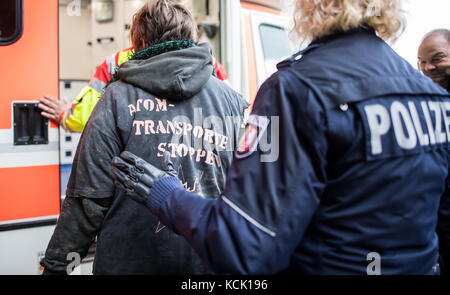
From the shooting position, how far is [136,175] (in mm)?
1049

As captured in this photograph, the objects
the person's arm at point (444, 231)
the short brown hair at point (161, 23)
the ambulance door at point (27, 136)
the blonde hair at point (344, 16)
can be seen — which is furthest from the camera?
the ambulance door at point (27, 136)

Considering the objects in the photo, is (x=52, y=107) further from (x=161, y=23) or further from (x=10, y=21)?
(x=161, y=23)

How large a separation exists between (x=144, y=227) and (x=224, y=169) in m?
0.43

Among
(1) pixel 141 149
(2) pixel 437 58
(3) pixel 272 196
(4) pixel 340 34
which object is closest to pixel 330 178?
(3) pixel 272 196

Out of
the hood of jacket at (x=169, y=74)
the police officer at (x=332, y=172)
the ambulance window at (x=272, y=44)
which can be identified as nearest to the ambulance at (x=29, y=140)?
the hood of jacket at (x=169, y=74)

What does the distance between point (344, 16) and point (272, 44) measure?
8.56ft

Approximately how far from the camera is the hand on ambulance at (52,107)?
1924mm

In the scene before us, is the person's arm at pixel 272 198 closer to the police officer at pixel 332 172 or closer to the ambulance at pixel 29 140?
the police officer at pixel 332 172

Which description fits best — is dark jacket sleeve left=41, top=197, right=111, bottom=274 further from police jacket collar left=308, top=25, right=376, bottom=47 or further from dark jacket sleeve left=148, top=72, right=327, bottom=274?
police jacket collar left=308, top=25, right=376, bottom=47

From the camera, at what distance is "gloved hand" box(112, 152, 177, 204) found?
3.37 feet

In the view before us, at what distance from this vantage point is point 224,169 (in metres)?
1.71
